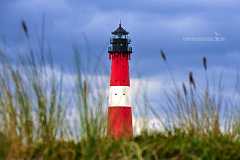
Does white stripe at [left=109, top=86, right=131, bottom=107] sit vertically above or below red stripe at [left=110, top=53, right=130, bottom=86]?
below

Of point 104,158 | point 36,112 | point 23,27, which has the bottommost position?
point 104,158

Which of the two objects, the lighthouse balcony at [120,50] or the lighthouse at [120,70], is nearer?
the lighthouse at [120,70]

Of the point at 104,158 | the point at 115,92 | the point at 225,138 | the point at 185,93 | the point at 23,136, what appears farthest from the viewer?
the point at 115,92

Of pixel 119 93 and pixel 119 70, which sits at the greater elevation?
pixel 119 70

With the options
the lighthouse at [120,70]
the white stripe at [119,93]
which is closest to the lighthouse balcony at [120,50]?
the lighthouse at [120,70]

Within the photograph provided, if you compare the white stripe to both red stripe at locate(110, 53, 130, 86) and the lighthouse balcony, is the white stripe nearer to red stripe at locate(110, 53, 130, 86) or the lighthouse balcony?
red stripe at locate(110, 53, 130, 86)

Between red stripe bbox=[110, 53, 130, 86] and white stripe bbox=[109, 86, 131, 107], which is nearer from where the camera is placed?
white stripe bbox=[109, 86, 131, 107]

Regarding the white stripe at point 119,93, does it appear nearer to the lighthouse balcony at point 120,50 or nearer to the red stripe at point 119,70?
the red stripe at point 119,70

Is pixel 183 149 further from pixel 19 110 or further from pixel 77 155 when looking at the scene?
pixel 19 110

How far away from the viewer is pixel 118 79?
1251 inches

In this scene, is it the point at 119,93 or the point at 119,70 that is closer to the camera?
the point at 119,93

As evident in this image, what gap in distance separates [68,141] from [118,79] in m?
24.7

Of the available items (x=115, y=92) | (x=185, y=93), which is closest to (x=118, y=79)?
(x=115, y=92)

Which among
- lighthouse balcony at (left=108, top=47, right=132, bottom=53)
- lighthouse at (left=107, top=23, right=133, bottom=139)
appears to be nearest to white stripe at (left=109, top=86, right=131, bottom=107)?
lighthouse at (left=107, top=23, right=133, bottom=139)
